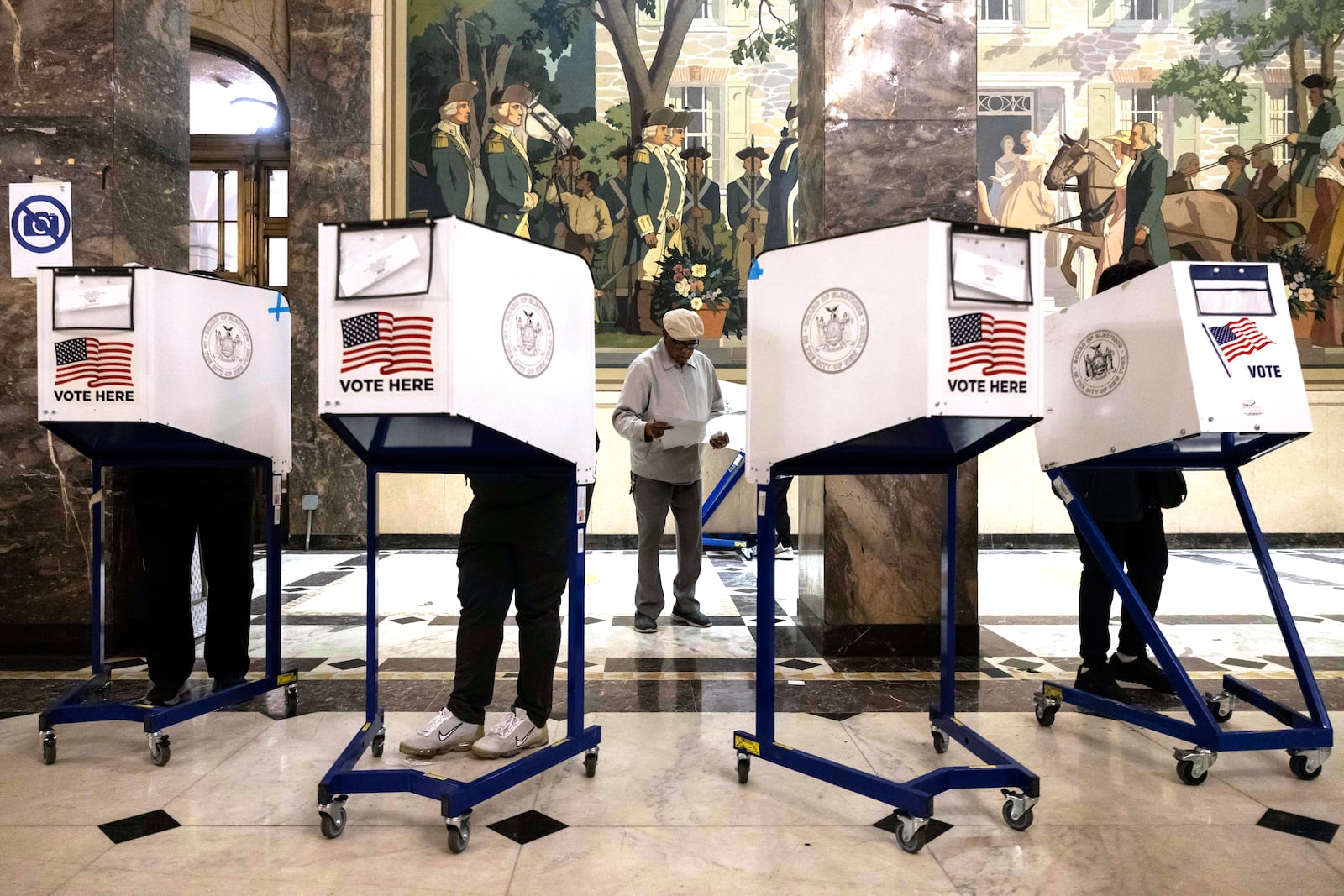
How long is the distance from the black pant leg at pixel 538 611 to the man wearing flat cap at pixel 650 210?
214 inches

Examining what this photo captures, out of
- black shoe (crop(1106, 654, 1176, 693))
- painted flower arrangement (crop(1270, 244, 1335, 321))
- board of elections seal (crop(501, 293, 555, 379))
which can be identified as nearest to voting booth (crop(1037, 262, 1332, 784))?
black shoe (crop(1106, 654, 1176, 693))

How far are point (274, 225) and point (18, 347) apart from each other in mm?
5584

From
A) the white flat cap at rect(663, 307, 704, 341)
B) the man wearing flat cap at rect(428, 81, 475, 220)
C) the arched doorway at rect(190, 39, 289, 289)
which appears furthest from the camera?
the arched doorway at rect(190, 39, 289, 289)

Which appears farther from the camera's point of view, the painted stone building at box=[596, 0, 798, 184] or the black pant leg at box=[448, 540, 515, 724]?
the painted stone building at box=[596, 0, 798, 184]

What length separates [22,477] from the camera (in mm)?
3490

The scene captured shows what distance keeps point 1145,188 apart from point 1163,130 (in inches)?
22.9

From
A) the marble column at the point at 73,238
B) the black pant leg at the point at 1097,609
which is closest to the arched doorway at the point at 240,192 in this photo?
the marble column at the point at 73,238

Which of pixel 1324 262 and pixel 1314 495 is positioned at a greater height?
pixel 1324 262

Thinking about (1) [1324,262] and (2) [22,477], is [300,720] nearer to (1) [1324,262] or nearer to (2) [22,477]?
(2) [22,477]

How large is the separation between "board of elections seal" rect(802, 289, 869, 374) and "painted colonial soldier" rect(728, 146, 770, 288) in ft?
18.3

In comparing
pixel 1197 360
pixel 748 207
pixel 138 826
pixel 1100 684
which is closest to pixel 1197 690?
pixel 1100 684

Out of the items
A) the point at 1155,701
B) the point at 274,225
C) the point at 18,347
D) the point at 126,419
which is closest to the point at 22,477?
the point at 18,347

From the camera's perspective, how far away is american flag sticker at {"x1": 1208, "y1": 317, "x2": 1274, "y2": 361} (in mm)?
2352

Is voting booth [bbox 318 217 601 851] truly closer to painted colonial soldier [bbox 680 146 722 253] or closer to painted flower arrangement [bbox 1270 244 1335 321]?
painted colonial soldier [bbox 680 146 722 253]
